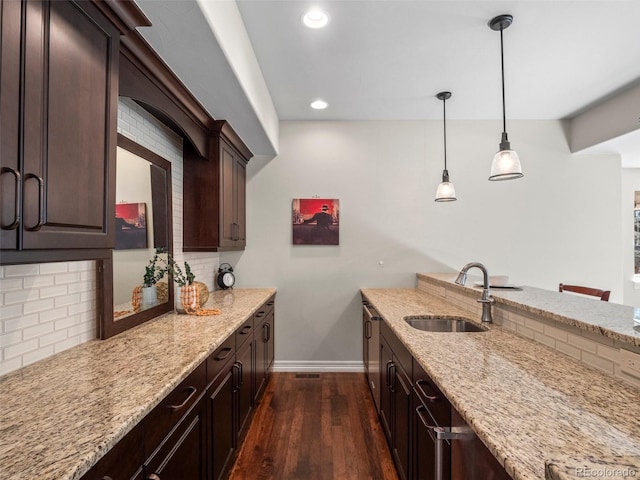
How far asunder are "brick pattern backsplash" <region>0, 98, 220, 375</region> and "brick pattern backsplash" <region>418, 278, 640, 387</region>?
2233 mm

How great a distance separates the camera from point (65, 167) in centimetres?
108

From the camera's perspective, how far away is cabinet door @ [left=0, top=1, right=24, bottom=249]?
875 mm

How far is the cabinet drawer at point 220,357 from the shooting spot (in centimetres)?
163

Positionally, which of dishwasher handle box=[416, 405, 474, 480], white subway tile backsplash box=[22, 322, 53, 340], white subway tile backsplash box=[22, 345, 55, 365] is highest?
white subway tile backsplash box=[22, 322, 53, 340]

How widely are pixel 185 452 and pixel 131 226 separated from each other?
1.29m

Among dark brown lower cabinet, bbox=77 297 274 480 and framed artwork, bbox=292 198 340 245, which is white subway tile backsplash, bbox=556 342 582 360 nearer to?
dark brown lower cabinet, bbox=77 297 274 480

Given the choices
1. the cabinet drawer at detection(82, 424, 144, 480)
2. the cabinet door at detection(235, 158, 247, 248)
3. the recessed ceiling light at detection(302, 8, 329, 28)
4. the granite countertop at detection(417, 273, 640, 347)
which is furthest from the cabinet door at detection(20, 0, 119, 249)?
the cabinet door at detection(235, 158, 247, 248)

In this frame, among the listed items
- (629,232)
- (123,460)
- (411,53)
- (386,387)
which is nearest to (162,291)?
(123,460)

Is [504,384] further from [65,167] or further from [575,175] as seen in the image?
[575,175]

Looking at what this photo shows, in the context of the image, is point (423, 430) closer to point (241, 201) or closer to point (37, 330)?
point (37, 330)

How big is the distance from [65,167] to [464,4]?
2.21 metres

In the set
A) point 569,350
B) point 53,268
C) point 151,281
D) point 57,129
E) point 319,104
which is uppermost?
point 319,104

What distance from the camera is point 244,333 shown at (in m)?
2.33

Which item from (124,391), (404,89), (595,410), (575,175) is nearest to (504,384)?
(595,410)
